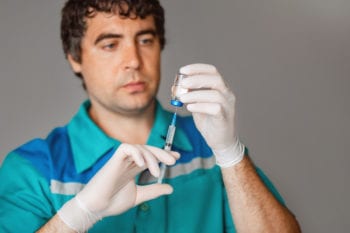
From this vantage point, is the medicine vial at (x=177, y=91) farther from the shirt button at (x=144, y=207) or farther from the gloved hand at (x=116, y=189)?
the shirt button at (x=144, y=207)

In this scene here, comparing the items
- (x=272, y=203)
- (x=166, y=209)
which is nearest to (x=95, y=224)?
(x=166, y=209)

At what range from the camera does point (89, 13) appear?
1.74 m

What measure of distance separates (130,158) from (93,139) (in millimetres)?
326

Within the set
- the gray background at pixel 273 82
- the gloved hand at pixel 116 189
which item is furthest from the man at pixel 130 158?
the gray background at pixel 273 82

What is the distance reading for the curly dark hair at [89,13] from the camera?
5.62ft

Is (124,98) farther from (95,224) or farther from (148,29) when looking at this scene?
(95,224)

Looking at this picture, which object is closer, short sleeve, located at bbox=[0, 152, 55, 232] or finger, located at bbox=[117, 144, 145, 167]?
finger, located at bbox=[117, 144, 145, 167]

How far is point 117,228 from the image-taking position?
5.35 ft

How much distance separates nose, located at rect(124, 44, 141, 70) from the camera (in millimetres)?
1671

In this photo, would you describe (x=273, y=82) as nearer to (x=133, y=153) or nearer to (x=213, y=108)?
(x=213, y=108)

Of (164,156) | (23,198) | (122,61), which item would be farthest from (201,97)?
(23,198)

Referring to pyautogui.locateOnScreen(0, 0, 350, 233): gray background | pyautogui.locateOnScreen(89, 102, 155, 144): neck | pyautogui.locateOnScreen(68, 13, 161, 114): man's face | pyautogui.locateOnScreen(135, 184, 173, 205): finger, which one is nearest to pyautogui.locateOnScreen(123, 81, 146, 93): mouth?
pyautogui.locateOnScreen(68, 13, 161, 114): man's face

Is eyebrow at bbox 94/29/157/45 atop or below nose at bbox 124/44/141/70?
atop

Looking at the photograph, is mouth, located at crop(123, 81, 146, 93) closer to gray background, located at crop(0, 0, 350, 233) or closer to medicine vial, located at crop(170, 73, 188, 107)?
medicine vial, located at crop(170, 73, 188, 107)
